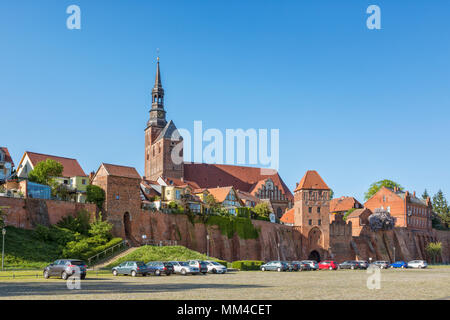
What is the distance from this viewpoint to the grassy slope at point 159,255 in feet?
184

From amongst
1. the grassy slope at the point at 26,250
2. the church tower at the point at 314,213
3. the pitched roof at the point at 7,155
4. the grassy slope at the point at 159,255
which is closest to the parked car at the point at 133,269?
the grassy slope at the point at 26,250

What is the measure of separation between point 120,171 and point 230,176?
67.9 metres

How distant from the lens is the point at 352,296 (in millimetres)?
23516

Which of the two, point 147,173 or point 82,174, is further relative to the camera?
point 147,173

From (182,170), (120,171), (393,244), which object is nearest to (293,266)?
(120,171)

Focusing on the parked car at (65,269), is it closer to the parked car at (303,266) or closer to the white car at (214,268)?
the white car at (214,268)

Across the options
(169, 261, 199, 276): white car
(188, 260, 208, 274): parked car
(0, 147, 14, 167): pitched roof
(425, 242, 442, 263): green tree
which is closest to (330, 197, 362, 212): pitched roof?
(425, 242, 442, 263): green tree

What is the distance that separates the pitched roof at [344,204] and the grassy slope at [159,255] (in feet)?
232

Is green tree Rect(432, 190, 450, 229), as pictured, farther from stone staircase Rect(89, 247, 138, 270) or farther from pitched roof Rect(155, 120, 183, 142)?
stone staircase Rect(89, 247, 138, 270)

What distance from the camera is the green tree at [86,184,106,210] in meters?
66.1

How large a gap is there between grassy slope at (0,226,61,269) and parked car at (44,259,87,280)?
38.5 ft

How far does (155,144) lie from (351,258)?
5657 centimetres

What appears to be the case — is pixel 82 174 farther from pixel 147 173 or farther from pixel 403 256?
pixel 403 256

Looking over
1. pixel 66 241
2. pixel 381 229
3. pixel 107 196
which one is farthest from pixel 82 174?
pixel 381 229
